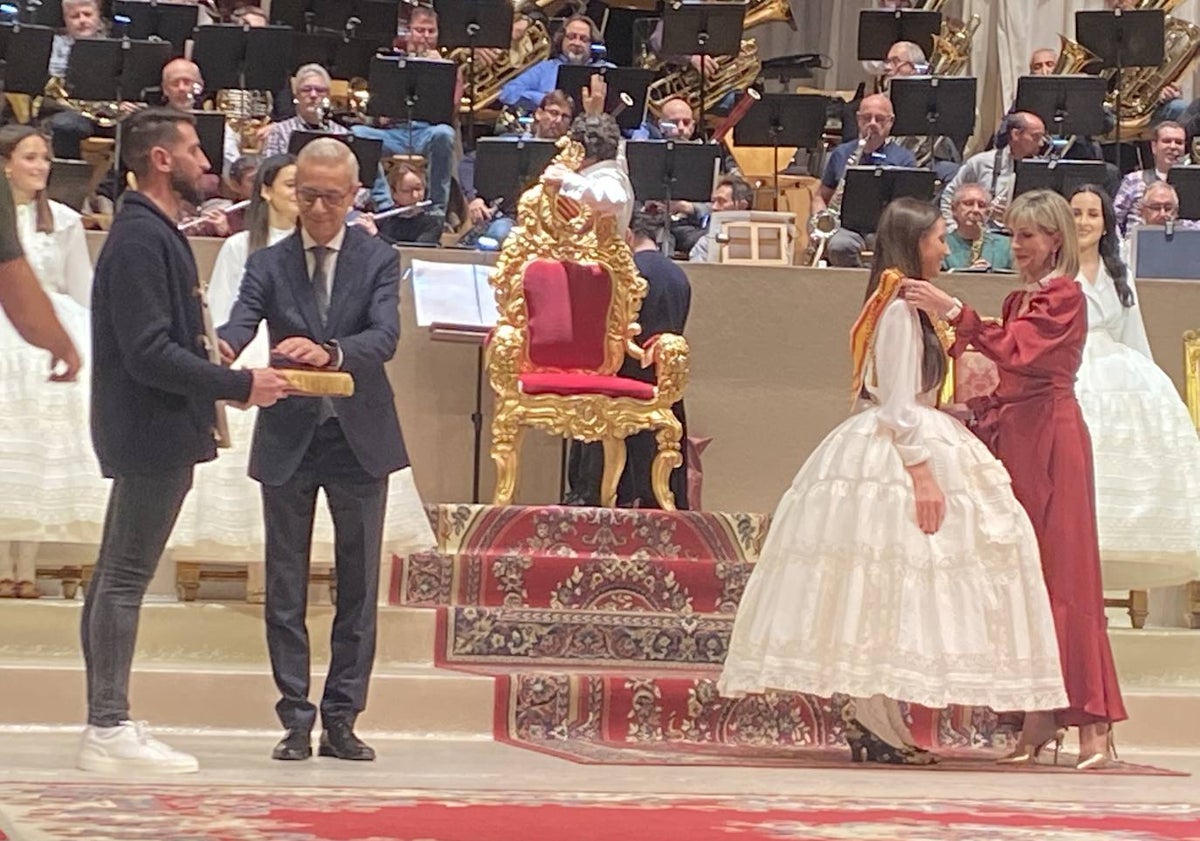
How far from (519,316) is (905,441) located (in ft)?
9.03

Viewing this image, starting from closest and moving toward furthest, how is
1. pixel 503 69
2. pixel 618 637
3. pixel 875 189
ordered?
pixel 618 637 < pixel 875 189 < pixel 503 69

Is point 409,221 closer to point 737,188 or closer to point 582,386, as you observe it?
point 582,386

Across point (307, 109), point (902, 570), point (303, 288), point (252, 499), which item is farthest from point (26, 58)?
point (902, 570)

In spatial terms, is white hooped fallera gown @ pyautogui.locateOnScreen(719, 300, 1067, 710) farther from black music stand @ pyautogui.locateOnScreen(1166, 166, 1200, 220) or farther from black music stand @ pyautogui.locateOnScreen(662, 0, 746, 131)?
black music stand @ pyautogui.locateOnScreen(662, 0, 746, 131)

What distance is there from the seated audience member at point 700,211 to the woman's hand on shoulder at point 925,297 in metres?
4.22

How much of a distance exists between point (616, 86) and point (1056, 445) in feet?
18.7

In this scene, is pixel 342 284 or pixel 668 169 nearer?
pixel 342 284

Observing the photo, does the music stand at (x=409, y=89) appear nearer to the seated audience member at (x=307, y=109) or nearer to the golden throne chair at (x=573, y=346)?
the seated audience member at (x=307, y=109)

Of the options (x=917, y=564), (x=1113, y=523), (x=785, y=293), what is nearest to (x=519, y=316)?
(x=785, y=293)

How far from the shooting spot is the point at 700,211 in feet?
34.8

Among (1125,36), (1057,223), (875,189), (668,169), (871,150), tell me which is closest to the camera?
(1057,223)

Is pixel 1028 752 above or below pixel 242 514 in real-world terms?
below

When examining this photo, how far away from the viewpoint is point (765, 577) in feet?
19.4

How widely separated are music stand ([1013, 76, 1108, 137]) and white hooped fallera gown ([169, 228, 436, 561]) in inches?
196
